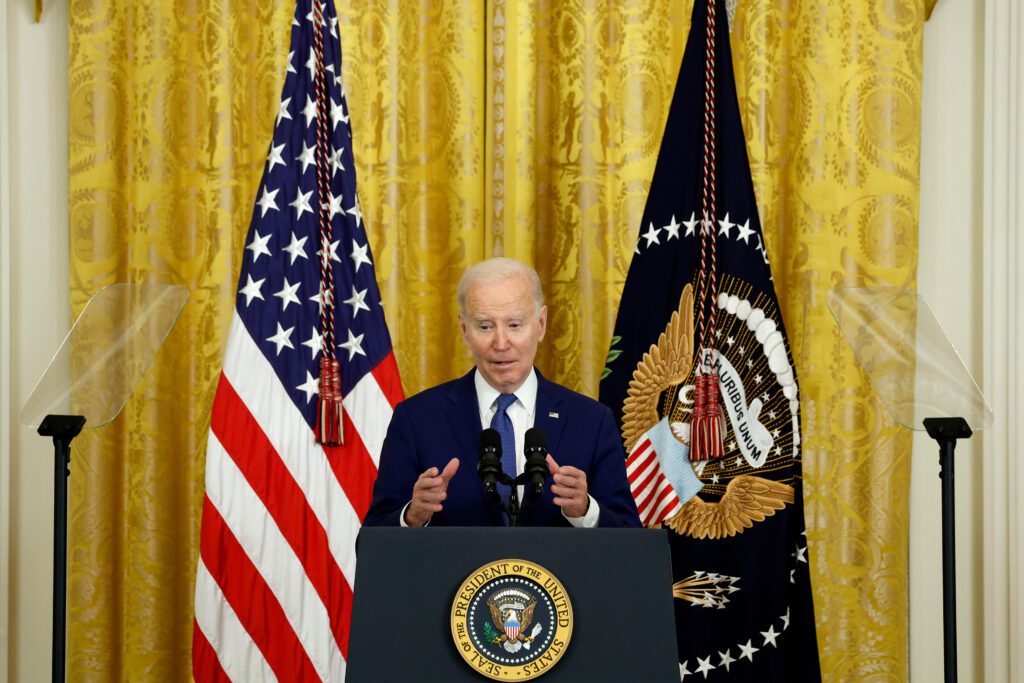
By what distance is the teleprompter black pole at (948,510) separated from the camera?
2.39 meters

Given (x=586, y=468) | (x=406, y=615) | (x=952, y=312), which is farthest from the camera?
(x=952, y=312)

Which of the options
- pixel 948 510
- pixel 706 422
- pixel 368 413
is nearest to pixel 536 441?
pixel 948 510

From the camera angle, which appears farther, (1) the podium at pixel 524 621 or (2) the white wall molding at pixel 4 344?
(2) the white wall molding at pixel 4 344

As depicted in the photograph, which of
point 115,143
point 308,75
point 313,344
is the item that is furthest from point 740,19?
point 115,143

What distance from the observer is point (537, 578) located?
61.6 inches

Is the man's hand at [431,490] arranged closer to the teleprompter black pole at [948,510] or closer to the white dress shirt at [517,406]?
the white dress shirt at [517,406]

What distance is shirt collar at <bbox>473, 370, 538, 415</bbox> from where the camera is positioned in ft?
7.76

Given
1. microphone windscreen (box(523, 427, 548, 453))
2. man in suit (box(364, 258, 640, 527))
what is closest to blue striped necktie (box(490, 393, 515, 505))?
man in suit (box(364, 258, 640, 527))

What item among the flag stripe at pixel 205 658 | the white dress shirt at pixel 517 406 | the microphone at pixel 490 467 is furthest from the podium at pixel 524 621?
the flag stripe at pixel 205 658

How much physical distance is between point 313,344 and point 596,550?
5.94 feet

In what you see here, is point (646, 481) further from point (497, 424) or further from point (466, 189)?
point (466, 189)

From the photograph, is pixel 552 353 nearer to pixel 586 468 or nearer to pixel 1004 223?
pixel 586 468

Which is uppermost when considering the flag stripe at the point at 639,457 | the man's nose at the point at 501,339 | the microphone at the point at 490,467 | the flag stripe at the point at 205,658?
the man's nose at the point at 501,339

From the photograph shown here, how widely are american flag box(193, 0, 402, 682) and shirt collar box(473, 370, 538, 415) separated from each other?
3.00 feet
